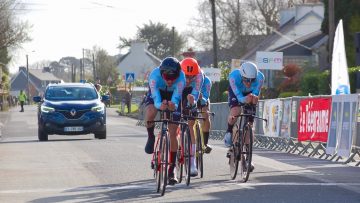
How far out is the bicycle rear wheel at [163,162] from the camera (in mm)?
12316

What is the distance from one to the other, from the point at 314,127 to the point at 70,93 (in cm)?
888

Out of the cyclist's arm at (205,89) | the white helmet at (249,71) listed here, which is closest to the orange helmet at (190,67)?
the white helmet at (249,71)

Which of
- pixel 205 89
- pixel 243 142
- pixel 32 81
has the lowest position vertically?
pixel 32 81

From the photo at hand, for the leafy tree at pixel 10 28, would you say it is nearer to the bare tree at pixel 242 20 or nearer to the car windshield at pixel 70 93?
the bare tree at pixel 242 20

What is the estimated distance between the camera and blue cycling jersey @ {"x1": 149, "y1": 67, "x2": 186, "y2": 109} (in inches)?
501

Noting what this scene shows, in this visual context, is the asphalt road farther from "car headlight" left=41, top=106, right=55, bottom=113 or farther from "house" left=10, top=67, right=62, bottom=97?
"house" left=10, top=67, right=62, bottom=97

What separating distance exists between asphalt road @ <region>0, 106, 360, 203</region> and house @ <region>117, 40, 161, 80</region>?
114106mm

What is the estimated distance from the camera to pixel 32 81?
617ft

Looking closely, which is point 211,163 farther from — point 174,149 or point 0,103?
point 0,103

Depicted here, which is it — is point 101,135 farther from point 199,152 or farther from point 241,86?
point 241,86

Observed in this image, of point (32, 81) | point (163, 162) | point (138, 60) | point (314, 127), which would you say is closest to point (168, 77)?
point (163, 162)

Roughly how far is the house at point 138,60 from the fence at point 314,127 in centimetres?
10829


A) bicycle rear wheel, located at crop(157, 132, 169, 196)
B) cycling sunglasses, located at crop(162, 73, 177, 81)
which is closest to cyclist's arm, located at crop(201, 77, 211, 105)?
cycling sunglasses, located at crop(162, 73, 177, 81)

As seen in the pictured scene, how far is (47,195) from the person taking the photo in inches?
498
